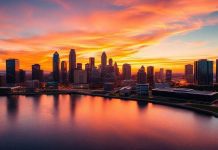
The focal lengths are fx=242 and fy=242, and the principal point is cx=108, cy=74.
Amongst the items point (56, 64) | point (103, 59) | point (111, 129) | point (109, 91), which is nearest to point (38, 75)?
point (56, 64)

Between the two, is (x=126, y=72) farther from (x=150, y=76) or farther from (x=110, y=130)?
(x=110, y=130)

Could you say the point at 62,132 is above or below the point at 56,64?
below

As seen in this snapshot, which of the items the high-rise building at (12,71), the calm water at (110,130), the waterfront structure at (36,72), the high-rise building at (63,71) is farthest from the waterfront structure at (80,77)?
the calm water at (110,130)

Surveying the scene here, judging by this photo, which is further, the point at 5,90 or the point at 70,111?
the point at 5,90

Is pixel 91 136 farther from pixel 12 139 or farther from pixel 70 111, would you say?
pixel 70 111

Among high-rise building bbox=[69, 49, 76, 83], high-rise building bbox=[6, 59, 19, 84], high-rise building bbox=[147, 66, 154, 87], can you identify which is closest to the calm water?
high-rise building bbox=[147, 66, 154, 87]

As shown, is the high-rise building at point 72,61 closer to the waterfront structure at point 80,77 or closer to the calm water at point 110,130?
the waterfront structure at point 80,77

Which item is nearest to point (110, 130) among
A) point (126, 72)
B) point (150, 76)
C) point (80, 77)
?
point (150, 76)
